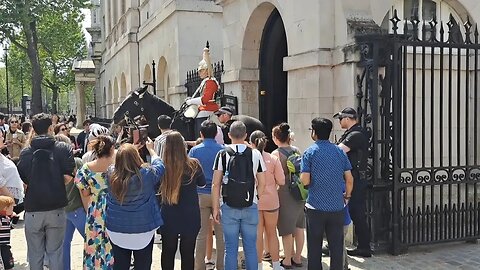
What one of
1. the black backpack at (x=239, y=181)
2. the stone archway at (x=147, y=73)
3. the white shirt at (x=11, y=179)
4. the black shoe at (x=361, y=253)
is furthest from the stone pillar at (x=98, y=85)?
the black backpack at (x=239, y=181)

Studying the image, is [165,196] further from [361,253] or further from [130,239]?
[361,253]

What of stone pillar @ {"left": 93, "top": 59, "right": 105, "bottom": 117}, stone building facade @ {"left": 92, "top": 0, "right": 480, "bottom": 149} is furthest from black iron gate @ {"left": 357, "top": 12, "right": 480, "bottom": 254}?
stone pillar @ {"left": 93, "top": 59, "right": 105, "bottom": 117}

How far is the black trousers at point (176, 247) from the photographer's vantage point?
530 cm

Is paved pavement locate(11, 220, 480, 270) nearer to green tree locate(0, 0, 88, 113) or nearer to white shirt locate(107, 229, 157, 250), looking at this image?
white shirt locate(107, 229, 157, 250)

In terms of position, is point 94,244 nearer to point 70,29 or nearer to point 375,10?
point 375,10

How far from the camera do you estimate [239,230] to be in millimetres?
5566

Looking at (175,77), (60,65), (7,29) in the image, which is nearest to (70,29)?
(60,65)

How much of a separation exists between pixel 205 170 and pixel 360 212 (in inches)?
87.8

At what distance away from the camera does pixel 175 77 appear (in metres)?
17.2

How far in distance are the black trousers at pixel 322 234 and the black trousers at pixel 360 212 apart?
129cm

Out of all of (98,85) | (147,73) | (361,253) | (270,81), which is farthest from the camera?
(98,85)

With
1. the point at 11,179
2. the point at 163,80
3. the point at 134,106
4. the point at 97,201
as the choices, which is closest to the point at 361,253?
the point at 97,201

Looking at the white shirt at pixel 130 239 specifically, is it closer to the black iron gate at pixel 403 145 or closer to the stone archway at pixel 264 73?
the black iron gate at pixel 403 145

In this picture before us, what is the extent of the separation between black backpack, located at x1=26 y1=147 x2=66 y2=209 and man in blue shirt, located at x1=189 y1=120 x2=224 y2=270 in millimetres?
1530
